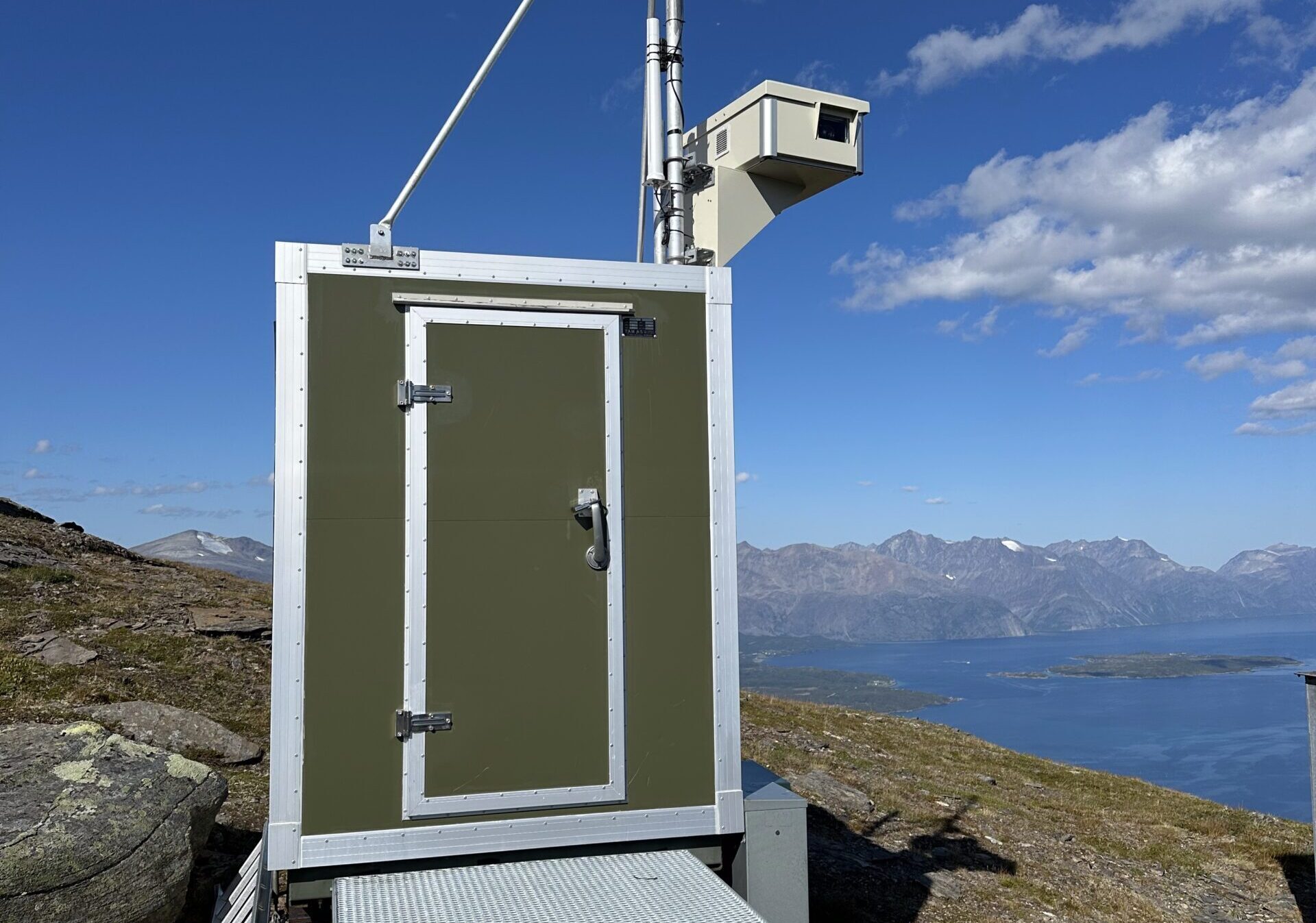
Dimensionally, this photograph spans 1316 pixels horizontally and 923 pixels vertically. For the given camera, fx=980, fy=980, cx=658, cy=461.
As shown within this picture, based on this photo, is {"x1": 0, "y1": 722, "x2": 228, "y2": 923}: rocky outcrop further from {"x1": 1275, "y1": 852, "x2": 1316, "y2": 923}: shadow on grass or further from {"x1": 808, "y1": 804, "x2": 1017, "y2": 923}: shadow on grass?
{"x1": 1275, "y1": 852, "x2": 1316, "y2": 923}: shadow on grass

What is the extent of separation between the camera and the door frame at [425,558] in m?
4.44

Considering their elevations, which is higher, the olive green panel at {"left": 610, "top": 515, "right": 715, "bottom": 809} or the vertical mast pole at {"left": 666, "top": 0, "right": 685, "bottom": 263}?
the vertical mast pole at {"left": 666, "top": 0, "right": 685, "bottom": 263}

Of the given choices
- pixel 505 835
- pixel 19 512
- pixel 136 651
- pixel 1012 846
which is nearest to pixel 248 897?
pixel 505 835

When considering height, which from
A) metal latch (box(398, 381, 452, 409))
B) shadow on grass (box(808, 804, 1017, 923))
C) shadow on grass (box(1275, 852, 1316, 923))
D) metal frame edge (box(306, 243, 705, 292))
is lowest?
shadow on grass (box(1275, 852, 1316, 923))

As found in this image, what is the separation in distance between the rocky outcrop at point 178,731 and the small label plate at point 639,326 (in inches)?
266

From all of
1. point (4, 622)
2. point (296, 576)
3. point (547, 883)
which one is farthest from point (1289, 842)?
point (4, 622)

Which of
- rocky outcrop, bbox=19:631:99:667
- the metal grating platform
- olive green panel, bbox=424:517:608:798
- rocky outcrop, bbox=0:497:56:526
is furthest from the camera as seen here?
rocky outcrop, bbox=0:497:56:526

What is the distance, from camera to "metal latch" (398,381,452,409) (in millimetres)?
4551

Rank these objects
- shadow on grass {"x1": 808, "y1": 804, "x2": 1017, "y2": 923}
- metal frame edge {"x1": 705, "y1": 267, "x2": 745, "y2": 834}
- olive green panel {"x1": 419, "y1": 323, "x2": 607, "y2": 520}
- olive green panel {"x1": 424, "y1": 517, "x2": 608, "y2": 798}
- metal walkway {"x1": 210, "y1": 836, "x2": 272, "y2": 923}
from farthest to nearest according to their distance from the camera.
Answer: shadow on grass {"x1": 808, "y1": 804, "x2": 1017, "y2": 923} → metal frame edge {"x1": 705, "y1": 267, "x2": 745, "y2": 834} → metal walkway {"x1": 210, "y1": 836, "x2": 272, "y2": 923} → olive green panel {"x1": 419, "y1": 323, "x2": 607, "y2": 520} → olive green panel {"x1": 424, "y1": 517, "x2": 608, "y2": 798}

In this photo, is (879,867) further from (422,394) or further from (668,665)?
(422,394)

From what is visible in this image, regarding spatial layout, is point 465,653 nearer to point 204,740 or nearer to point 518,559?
Result: point 518,559

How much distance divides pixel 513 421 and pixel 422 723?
4.75 feet

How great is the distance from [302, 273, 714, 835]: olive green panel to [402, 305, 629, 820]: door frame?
0.14ft

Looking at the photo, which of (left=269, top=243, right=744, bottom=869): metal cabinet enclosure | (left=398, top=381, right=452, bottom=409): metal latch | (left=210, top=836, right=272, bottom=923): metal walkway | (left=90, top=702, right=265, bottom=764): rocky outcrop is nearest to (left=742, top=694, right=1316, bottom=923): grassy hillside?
(left=269, top=243, right=744, bottom=869): metal cabinet enclosure
